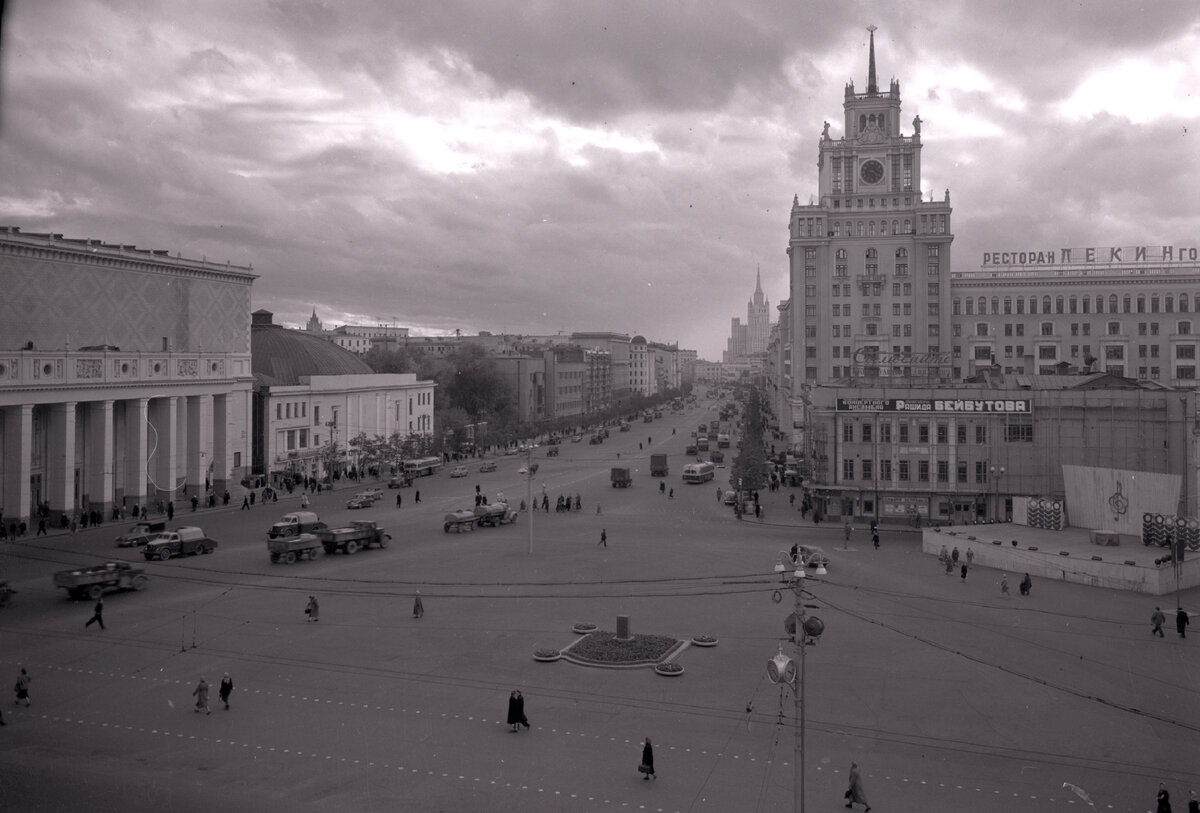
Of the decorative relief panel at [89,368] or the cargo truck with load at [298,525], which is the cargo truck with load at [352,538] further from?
the decorative relief panel at [89,368]

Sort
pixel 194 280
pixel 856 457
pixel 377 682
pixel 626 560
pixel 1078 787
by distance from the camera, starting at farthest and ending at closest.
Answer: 1. pixel 194 280
2. pixel 856 457
3. pixel 626 560
4. pixel 377 682
5. pixel 1078 787

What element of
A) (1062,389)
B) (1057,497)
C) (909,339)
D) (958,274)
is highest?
(958,274)

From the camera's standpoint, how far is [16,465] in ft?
158

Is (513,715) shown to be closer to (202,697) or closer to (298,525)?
(202,697)

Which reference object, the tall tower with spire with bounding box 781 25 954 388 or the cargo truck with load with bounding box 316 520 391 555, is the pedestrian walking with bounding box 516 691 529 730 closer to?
the cargo truck with load with bounding box 316 520 391 555

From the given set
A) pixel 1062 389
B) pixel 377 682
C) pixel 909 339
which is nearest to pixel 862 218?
pixel 909 339

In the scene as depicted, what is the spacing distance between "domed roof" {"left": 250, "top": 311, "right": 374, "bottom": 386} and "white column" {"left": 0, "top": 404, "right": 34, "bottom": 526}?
29847mm

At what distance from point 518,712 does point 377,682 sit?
18.0ft

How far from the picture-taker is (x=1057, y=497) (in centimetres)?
5053

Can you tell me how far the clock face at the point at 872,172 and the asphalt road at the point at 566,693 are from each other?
60259 mm

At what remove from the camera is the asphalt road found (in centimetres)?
1705

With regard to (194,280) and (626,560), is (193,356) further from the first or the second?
(626,560)

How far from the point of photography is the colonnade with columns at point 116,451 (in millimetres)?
48594

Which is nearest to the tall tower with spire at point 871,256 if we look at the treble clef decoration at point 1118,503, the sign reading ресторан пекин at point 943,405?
the sign reading ресторан пекин at point 943,405
